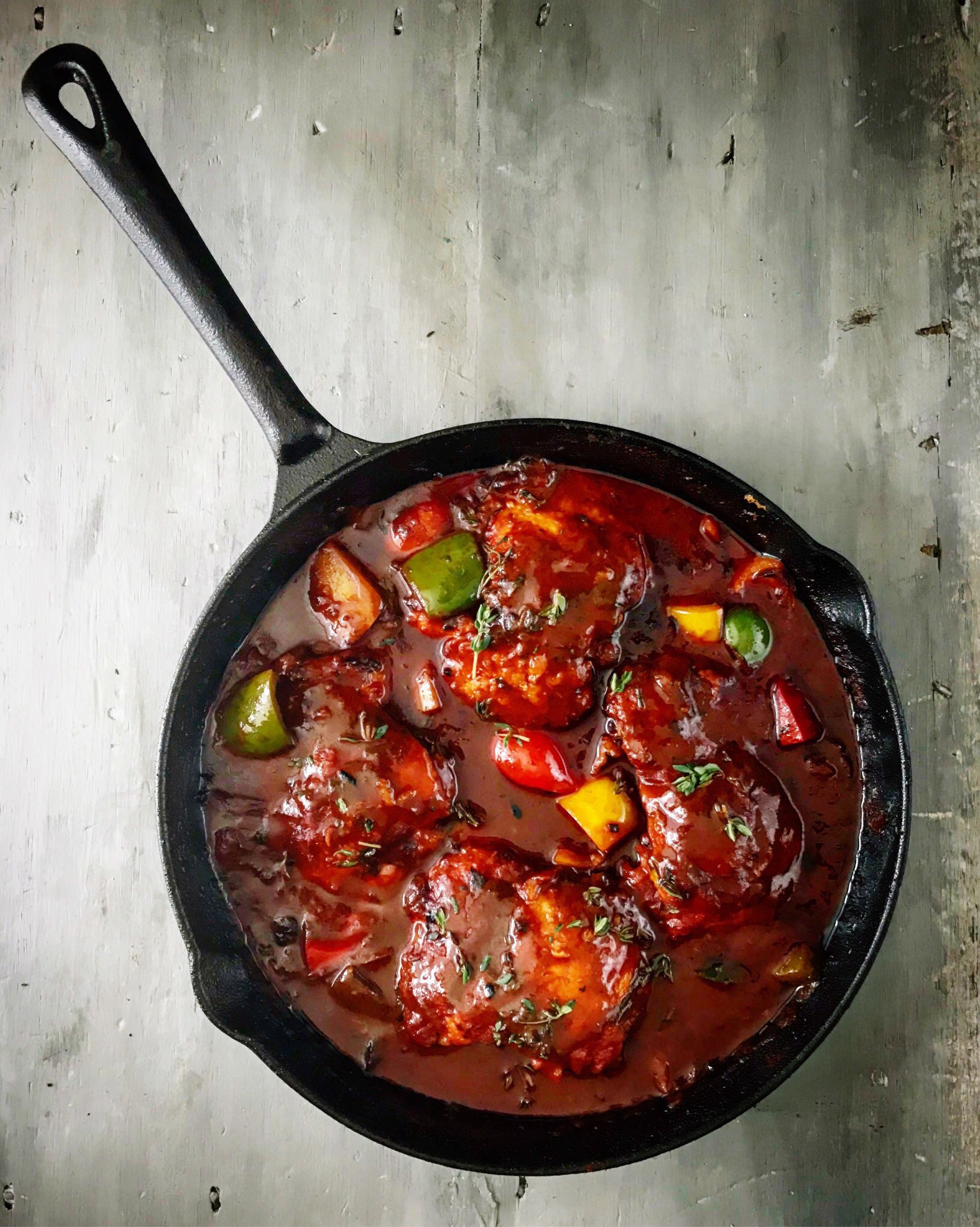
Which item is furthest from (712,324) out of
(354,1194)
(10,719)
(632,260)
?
(354,1194)

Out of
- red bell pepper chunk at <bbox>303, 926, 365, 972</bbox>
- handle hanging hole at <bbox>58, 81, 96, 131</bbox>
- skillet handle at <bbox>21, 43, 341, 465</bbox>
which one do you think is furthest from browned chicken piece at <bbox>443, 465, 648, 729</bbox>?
handle hanging hole at <bbox>58, 81, 96, 131</bbox>

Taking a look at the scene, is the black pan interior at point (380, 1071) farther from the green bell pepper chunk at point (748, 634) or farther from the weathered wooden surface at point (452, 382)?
the weathered wooden surface at point (452, 382)

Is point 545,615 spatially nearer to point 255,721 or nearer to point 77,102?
point 255,721

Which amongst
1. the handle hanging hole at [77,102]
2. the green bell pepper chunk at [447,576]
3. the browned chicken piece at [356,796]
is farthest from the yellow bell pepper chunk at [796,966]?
the handle hanging hole at [77,102]

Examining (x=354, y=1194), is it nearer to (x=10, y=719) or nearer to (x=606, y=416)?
(x=10, y=719)

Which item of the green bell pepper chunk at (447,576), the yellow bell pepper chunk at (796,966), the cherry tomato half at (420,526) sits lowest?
the yellow bell pepper chunk at (796,966)

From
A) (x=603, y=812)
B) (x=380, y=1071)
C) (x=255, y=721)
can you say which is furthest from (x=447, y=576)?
(x=380, y=1071)

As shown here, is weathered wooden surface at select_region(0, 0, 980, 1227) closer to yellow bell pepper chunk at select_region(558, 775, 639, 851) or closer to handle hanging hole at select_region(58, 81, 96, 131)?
handle hanging hole at select_region(58, 81, 96, 131)
